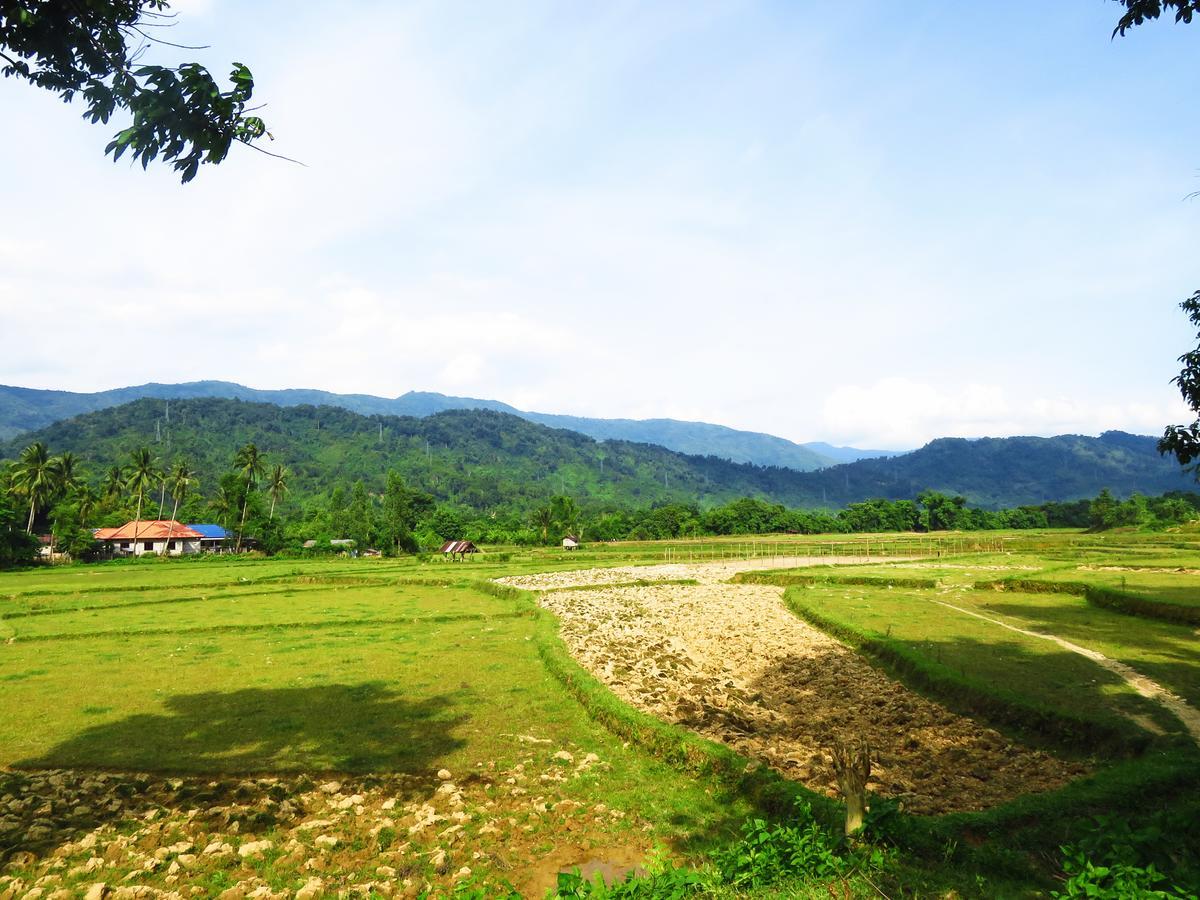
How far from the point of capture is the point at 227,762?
48.5ft

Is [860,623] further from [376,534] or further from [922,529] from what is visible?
[922,529]

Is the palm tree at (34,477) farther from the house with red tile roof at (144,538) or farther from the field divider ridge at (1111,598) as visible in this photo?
the field divider ridge at (1111,598)

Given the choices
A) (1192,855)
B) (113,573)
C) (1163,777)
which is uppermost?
(1192,855)

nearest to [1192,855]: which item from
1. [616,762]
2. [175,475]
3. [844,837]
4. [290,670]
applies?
[844,837]

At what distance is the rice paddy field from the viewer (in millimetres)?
10047

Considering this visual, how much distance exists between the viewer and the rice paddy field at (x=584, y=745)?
10047 millimetres

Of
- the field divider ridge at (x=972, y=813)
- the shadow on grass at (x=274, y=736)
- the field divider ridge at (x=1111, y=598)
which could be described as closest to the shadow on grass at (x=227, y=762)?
the shadow on grass at (x=274, y=736)

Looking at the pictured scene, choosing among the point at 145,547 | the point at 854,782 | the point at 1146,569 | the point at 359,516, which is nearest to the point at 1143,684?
the point at 854,782

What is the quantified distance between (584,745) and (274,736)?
26.5 feet

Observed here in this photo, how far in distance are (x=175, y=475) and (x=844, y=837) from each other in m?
117

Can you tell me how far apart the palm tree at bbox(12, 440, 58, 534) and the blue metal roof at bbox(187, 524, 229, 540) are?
2676cm

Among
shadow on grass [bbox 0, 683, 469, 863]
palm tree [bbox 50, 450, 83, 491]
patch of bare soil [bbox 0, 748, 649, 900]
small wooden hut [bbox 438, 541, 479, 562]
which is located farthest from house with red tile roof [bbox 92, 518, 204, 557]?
patch of bare soil [bbox 0, 748, 649, 900]

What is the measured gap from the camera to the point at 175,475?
333 feet

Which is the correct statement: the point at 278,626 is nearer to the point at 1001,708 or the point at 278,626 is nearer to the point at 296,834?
the point at 296,834
